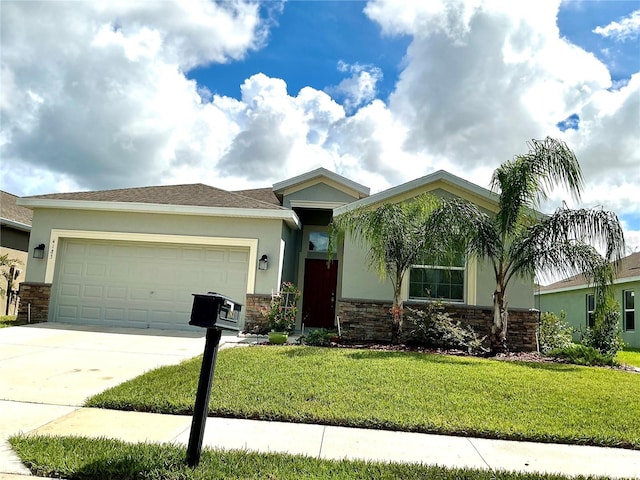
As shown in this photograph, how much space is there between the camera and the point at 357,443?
4.16m

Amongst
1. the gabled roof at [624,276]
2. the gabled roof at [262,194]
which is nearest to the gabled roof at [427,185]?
the gabled roof at [262,194]

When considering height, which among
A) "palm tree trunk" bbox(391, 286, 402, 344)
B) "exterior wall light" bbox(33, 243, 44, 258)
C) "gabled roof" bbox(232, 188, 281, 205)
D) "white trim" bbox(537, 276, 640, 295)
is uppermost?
"gabled roof" bbox(232, 188, 281, 205)

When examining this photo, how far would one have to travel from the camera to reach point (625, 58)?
10234 millimetres

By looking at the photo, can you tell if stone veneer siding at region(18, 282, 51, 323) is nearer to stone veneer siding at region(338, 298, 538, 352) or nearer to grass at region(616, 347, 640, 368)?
stone veneer siding at region(338, 298, 538, 352)

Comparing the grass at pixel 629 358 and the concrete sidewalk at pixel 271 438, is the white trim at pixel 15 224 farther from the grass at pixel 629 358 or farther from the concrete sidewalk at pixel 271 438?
the grass at pixel 629 358

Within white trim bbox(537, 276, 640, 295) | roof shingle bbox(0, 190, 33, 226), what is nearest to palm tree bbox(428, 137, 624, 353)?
white trim bbox(537, 276, 640, 295)

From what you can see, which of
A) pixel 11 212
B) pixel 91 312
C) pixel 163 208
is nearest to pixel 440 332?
pixel 163 208

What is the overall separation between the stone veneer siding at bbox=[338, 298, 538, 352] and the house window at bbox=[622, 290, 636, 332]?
8887mm

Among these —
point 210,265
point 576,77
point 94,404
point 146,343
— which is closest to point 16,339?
point 146,343

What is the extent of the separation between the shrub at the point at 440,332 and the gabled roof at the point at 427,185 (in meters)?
2.96

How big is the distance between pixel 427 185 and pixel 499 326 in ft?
13.2

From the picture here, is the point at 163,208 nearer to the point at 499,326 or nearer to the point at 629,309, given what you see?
the point at 499,326

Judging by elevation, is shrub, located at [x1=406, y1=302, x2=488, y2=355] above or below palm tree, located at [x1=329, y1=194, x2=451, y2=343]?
below

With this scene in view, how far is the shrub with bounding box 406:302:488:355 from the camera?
10031 mm
